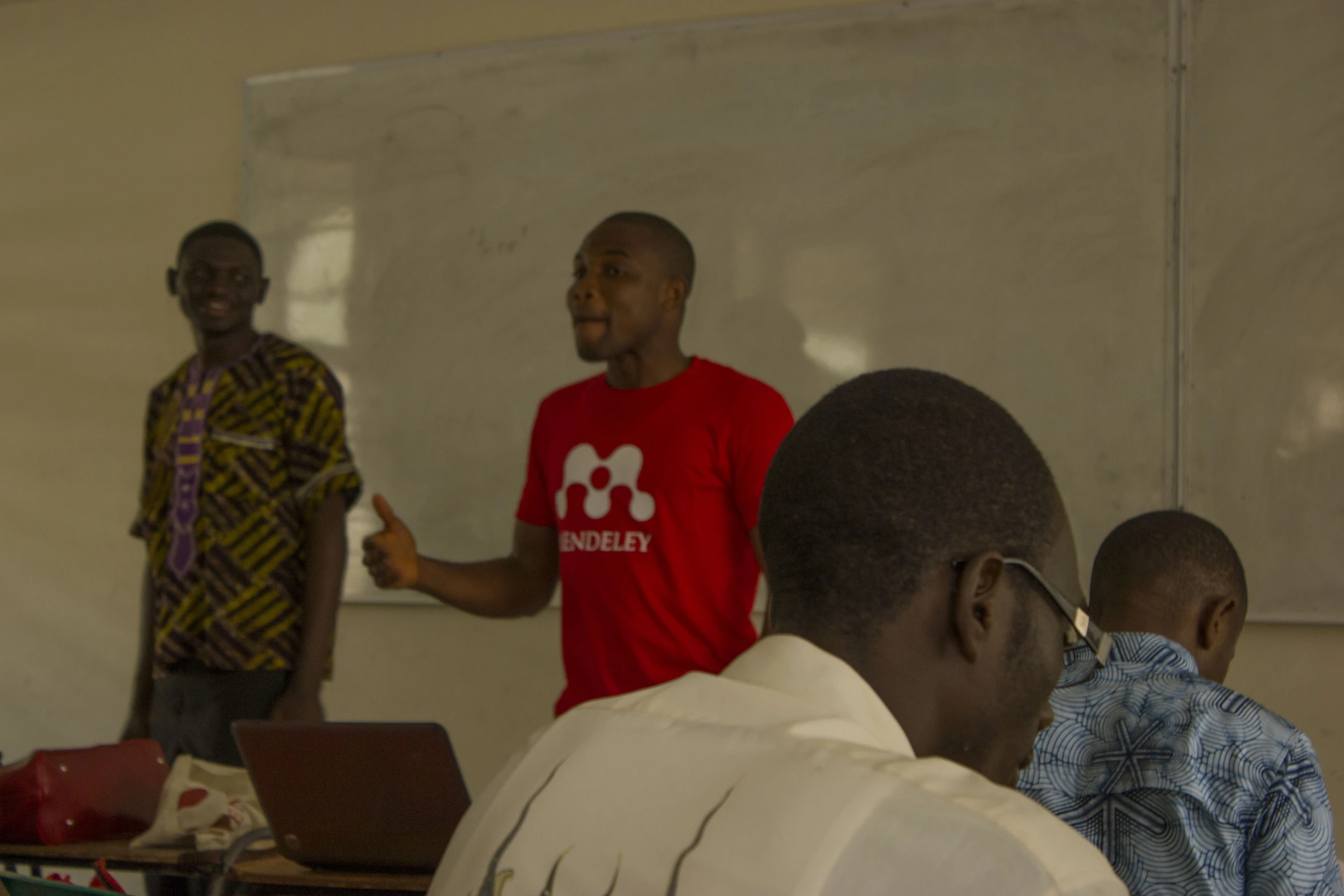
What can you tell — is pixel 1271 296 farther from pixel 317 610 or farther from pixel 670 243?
pixel 317 610

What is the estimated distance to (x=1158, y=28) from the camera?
3199 mm

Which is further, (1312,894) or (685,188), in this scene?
(685,188)

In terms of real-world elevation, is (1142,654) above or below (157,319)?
Result: below

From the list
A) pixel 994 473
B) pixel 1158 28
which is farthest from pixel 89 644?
pixel 994 473

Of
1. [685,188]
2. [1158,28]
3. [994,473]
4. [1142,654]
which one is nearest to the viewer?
[994,473]

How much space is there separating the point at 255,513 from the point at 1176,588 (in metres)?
1.78

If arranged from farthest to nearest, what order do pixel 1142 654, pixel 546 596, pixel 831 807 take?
pixel 546 596 → pixel 1142 654 → pixel 831 807

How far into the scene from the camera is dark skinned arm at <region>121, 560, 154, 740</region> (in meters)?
2.72

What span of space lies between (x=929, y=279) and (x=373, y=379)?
1675mm

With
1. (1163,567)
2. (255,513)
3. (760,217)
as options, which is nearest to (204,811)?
(255,513)

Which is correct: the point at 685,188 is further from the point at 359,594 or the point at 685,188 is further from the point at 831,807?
the point at 831,807

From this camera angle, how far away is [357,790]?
168cm

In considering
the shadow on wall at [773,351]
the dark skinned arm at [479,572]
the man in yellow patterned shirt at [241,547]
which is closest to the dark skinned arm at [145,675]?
the man in yellow patterned shirt at [241,547]

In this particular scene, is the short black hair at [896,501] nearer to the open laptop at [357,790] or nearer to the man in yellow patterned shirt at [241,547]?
the open laptop at [357,790]
